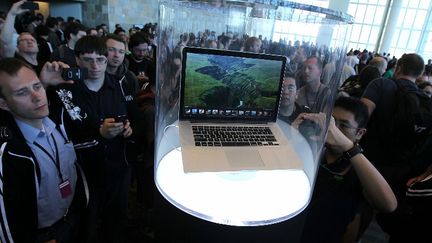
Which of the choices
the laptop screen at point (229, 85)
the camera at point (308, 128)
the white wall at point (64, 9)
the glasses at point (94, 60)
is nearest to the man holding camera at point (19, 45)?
the glasses at point (94, 60)

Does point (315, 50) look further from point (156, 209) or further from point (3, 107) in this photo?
point (3, 107)

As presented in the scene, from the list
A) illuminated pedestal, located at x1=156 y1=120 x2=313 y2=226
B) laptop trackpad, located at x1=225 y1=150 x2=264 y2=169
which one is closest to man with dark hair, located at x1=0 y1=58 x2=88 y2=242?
illuminated pedestal, located at x1=156 y1=120 x2=313 y2=226

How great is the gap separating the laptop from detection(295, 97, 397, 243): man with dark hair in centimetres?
23

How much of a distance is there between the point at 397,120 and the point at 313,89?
1145mm

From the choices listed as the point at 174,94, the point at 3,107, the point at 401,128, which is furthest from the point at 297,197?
the point at 401,128

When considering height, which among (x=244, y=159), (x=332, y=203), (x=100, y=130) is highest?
(x=244, y=159)

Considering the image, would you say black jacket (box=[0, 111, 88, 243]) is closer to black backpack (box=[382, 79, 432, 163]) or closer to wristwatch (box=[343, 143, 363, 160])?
wristwatch (box=[343, 143, 363, 160])

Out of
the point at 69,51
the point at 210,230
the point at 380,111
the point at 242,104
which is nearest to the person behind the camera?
the point at 210,230

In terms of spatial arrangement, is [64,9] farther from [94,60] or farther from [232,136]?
[232,136]

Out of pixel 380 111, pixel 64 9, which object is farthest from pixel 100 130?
pixel 64 9

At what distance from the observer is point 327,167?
105 cm

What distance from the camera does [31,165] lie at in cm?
98

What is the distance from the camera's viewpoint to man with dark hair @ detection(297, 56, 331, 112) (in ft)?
3.58

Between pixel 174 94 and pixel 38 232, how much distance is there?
0.80 m
